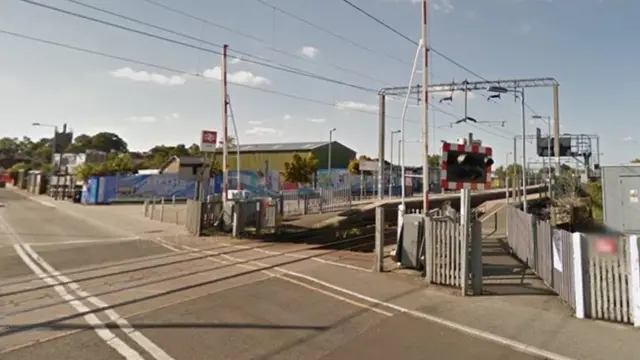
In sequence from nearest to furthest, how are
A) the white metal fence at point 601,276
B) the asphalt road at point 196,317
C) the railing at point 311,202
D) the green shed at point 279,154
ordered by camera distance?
1. the asphalt road at point 196,317
2. the white metal fence at point 601,276
3. the railing at point 311,202
4. the green shed at point 279,154

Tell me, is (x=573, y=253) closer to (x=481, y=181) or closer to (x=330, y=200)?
(x=481, y=181)

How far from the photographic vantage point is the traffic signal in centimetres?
738

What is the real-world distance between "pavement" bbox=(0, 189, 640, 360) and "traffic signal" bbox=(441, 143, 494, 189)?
2125 mm

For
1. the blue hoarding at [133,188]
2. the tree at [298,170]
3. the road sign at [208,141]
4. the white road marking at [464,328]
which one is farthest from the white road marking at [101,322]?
the tree at [298,170]

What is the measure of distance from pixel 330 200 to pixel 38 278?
1901 centimetres

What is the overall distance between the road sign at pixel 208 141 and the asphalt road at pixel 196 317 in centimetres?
810

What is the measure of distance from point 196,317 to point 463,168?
17.8 feet

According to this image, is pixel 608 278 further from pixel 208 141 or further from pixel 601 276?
pixel 208 141

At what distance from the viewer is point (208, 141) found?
17734 mm

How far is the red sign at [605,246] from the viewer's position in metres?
5.75

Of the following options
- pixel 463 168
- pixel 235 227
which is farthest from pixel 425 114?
pixel 235 227

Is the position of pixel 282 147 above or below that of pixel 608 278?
above

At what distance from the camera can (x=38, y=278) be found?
8.21 m

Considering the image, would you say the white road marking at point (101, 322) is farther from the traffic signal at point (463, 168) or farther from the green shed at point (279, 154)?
the green shed at point (279, 154)
